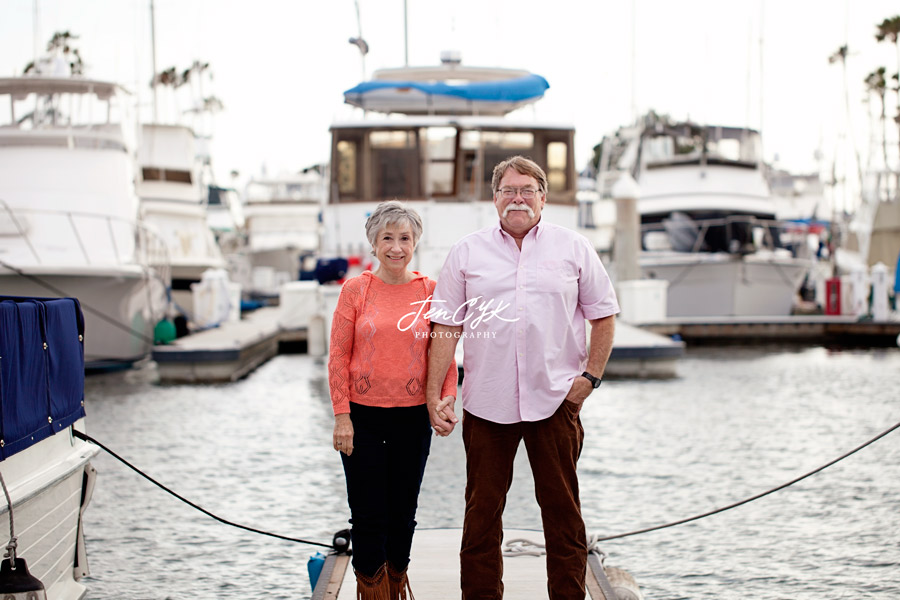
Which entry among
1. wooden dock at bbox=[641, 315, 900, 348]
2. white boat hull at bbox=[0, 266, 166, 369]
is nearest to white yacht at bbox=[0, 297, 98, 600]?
white boat hull at bbox=[0, 266, 166, 369]

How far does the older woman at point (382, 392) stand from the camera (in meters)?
3.42

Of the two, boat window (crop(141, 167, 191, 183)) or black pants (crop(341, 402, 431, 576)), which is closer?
black pants (crop(341, 402, 431, 576))

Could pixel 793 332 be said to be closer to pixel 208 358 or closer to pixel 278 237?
pixel 208 358

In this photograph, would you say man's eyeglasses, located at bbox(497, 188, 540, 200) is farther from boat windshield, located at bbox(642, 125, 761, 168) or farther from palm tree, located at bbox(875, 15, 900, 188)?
palm tree, located at bbox(875, 15, 900, 188)

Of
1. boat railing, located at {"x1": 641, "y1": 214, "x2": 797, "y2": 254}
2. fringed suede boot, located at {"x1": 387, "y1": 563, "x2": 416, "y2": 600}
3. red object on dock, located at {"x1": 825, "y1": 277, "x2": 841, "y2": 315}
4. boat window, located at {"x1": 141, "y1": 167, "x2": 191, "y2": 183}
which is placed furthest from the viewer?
boat window, located at {"x1": 141, "y1": 167, "x2": 191, "y2": 183}

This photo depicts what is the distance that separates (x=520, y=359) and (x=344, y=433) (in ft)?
2.29

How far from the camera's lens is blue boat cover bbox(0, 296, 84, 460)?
3447 mm

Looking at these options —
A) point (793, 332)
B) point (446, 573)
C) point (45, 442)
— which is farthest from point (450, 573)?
point (793, 332)

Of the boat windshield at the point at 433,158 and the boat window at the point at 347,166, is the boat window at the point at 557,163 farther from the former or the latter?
the boat window at the point at 347,166

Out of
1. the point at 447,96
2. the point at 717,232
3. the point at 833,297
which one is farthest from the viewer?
the point at 717,232

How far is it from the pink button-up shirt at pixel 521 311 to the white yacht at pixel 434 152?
958 centimetres

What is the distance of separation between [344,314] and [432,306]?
0.33 meters

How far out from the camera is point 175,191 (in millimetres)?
25016

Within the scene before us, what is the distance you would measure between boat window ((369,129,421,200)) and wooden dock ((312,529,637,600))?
8.94 metres
